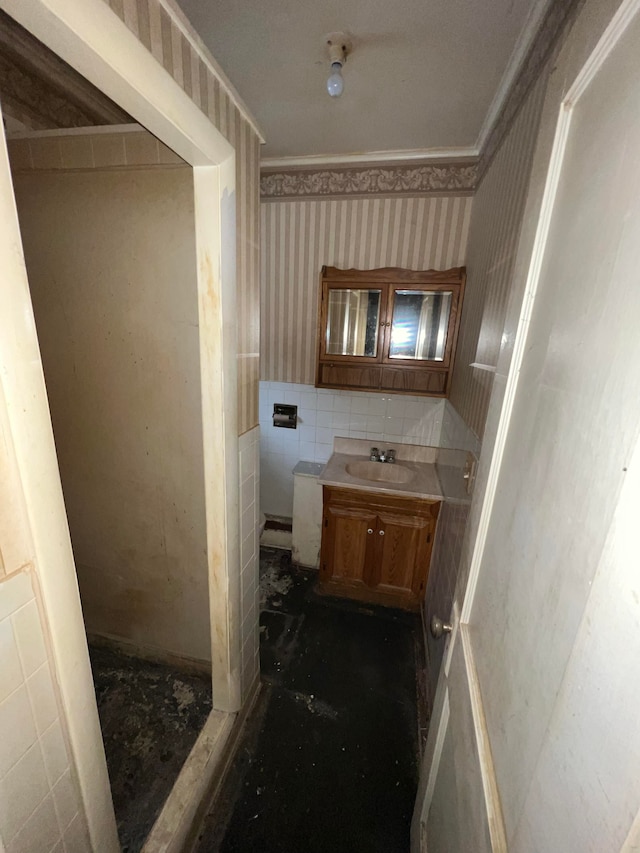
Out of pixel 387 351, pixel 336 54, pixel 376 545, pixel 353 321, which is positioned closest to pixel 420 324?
pixel 387 351

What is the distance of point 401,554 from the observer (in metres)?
2.04

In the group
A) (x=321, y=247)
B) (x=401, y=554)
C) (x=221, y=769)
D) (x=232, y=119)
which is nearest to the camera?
(x=232, y=119)

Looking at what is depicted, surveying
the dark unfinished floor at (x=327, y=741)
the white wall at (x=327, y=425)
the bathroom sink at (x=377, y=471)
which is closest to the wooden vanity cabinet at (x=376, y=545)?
the dark unfinished floor at (x=327, y=741)

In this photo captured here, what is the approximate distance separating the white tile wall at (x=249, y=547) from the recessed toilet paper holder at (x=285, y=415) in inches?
42.3

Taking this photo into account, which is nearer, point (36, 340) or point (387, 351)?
point (36, 340)

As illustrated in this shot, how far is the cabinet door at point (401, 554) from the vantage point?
1.99 metres

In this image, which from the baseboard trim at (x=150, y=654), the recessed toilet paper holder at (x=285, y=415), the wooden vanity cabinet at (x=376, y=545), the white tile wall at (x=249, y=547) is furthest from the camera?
the recessed toilet paper holder at (x=285, y=415)

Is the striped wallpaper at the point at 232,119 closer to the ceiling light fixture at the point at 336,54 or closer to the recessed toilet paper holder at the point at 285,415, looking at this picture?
the ceiling light fixture at the point at 336,54

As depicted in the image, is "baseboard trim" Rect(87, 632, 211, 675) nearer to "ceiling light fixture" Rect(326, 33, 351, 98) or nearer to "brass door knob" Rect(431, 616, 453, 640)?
"brass door knob" Rect(431, 616, 453, 640)

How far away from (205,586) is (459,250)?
7.40 feet

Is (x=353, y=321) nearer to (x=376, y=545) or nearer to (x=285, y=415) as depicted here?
(x=285, y=415)

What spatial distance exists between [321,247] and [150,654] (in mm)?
2451

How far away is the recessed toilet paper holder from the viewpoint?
97.1 inches

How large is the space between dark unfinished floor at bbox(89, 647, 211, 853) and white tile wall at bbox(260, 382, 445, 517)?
4.21 ft
